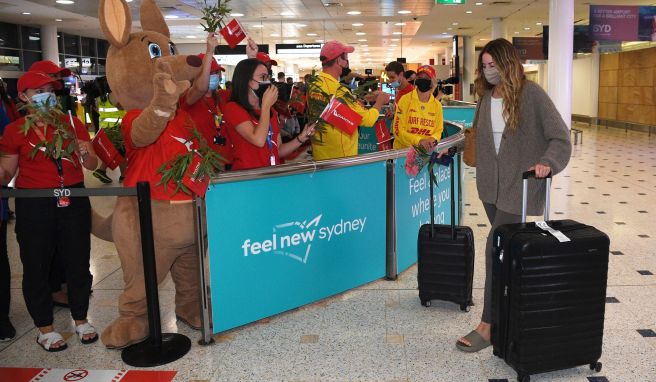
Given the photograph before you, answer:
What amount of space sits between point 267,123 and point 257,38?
74.3ft

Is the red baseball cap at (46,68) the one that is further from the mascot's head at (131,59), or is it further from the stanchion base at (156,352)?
the stanchion base at (156,352)

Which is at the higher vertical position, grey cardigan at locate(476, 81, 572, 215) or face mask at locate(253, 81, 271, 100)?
face mask at locate(253, 81, 271, 100)

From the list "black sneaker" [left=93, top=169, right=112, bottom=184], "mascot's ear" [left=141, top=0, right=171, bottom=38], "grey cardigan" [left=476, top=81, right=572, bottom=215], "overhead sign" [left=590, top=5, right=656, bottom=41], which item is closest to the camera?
"grey cardigan" [left=476, top=81, right=572, bottom=215]

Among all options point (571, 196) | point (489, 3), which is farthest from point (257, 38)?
point (571, 196)

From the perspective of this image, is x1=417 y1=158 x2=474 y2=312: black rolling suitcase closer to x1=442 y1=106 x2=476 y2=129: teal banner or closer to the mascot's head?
the mascot's head

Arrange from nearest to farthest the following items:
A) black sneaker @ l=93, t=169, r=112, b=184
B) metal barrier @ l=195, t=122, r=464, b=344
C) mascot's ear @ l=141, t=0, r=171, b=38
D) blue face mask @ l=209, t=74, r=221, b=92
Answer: metal barrier @ l=195, t=122, r=464, b=344 < mascot's ear @ l=141, t=0, r=171, b=38 < blue face mask @ l=209, t=74, r=221, b=92 < black sneaker @ l=93, t=169, r=112, b=184

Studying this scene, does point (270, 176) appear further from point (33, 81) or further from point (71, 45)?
point (71, 45)

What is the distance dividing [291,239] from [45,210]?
1412 mm

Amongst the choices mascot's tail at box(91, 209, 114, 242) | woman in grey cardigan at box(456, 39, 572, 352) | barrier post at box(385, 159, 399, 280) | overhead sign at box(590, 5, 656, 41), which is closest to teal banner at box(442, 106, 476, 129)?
overhead sign at box(590, 5, 656, 41)

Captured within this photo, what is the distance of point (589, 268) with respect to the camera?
2.80 m

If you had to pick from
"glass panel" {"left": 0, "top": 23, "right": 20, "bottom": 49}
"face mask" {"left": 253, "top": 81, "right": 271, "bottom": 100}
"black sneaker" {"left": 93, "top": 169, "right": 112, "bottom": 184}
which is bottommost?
"black sneaker" {"left": 93, "top": 169, "right": 112, "bottom": 184}

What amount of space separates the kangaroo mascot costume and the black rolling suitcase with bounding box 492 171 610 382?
5.68 ft

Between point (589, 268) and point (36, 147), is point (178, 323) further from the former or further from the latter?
point (589, 268)

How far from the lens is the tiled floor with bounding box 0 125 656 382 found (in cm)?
306
